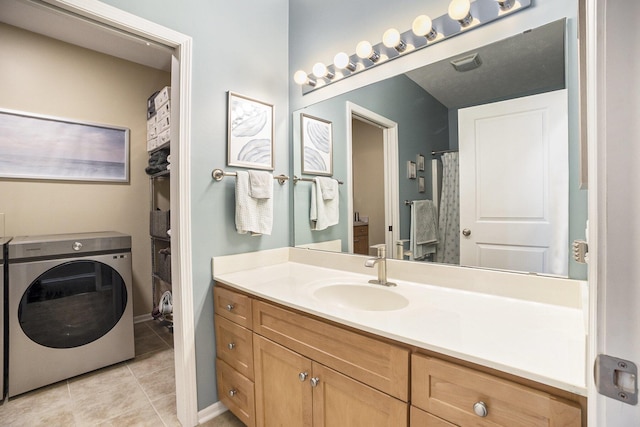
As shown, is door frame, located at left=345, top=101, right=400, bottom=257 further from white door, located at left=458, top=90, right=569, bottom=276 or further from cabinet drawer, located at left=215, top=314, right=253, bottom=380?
cabinet drawer, located at left=215, top=314, right=253, bottom=380

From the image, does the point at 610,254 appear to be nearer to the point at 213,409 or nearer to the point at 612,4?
the point at 612,4

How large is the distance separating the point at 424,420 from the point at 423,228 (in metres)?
0.79

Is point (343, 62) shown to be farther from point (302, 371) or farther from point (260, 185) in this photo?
point (302, 371)

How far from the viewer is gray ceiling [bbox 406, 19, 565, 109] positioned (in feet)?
3.37

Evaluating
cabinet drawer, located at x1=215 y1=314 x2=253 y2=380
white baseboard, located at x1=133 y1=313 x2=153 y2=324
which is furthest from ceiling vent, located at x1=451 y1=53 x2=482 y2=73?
white baseboard, located at x1=133 y1=313 x2=153 y2=324

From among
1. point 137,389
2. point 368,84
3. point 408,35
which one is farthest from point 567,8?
point 137,389

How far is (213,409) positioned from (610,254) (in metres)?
1.84

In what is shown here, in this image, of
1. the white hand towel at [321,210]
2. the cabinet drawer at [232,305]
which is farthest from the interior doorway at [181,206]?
the white hand towel at [321,210]

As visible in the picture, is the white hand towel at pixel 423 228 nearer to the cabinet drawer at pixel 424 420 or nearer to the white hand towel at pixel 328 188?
the white hand towel at pixel 328 188

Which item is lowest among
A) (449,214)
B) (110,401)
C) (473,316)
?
(110,401)

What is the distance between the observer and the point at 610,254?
406mm

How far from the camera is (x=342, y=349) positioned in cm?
96

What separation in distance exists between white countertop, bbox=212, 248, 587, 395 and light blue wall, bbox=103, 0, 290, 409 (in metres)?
0.14

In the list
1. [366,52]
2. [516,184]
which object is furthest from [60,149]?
[516,184]
